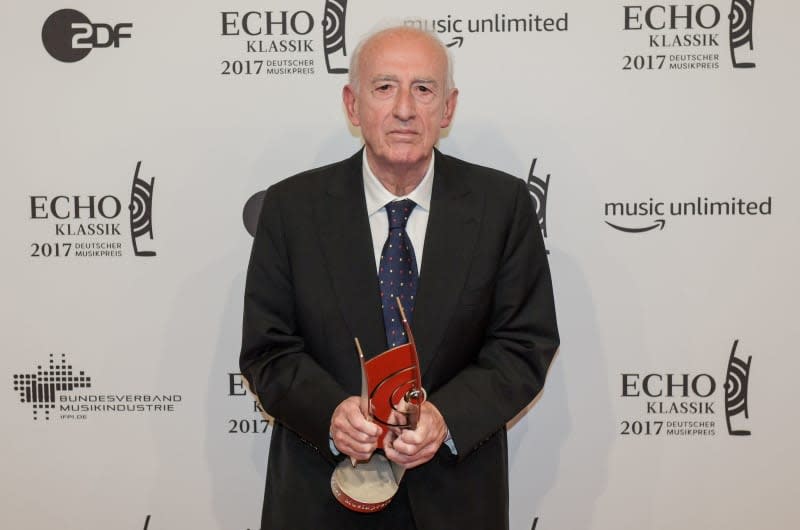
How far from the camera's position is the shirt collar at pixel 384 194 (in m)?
2.13

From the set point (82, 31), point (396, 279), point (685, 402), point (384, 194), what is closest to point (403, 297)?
point (396, 279)

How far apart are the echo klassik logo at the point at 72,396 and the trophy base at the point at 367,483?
3.56 feet

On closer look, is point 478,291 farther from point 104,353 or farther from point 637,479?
point 104,353

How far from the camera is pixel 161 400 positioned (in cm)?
280

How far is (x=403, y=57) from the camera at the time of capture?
204 centimetres

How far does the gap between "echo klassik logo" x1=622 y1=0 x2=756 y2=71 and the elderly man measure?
89 centimetres

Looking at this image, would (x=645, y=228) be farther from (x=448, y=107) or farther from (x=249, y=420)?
(x=249, y=420)

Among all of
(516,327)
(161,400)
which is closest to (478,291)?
(516,327)

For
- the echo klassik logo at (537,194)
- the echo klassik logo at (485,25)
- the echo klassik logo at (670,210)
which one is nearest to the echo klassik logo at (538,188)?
the echo klassik logo at (537,194)

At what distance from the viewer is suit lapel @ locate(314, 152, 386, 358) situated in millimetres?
2002

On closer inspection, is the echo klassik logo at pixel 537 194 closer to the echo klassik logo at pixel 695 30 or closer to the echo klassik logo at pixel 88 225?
the echo klassik logo at pixel 88 225

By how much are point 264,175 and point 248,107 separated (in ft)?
0.74

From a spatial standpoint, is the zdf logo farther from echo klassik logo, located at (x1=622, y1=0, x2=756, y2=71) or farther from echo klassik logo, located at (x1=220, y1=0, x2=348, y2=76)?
echo klassik logo, located at (x1=622, y1=0, x2=756, y2=71)

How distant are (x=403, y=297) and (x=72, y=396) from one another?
1.40 m
